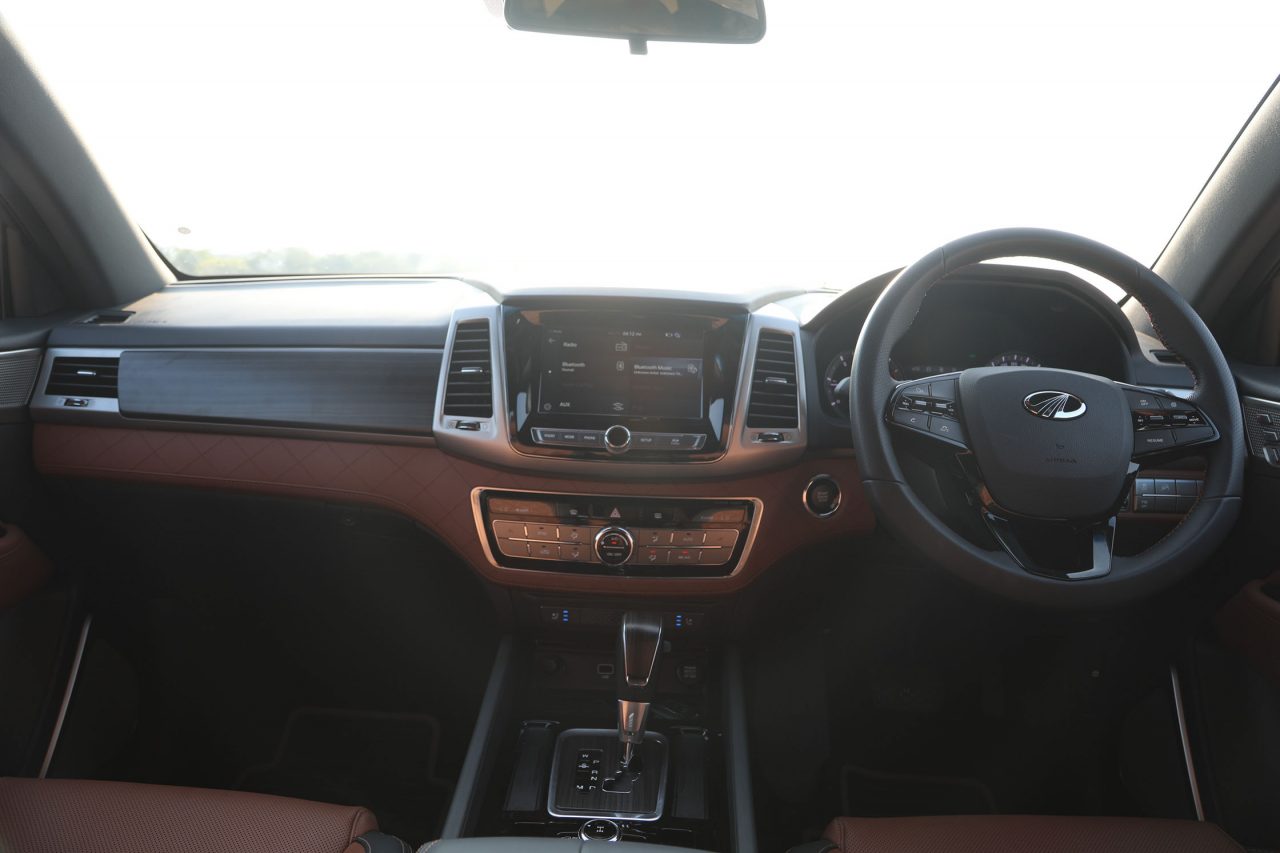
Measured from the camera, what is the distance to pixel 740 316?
192 centimetres

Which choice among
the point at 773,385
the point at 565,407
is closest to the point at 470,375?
the point at 565,407

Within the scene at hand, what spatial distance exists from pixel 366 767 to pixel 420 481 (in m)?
1.00

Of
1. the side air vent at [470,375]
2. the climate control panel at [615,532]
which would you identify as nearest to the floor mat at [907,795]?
the climate control panel at [615,532]

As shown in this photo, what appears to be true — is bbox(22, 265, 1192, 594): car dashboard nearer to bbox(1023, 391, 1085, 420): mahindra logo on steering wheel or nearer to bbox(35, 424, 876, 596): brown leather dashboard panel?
bbox(35, 424, 876, 596): brown leather dashboard panel

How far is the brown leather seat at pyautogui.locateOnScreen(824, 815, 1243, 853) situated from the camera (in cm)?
148

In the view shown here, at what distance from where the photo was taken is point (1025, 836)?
4.94ft

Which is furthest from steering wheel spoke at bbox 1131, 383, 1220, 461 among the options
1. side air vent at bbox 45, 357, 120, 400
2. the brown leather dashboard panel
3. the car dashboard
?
side air vent at bbox 45, 357, 120, 400

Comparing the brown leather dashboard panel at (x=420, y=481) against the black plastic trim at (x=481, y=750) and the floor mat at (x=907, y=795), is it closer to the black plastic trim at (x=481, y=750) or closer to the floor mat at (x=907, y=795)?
the black plastic trim at (x=481, y=750)

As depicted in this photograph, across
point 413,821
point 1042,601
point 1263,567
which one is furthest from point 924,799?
point 413,821

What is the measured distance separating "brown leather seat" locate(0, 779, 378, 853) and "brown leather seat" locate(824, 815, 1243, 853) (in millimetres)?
898

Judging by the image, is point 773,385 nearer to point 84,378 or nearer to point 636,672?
point 636,672

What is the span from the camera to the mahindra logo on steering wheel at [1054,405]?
151 centimetres

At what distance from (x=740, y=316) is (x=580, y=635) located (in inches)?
36.8

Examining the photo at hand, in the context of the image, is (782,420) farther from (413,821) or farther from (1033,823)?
(413,821)
